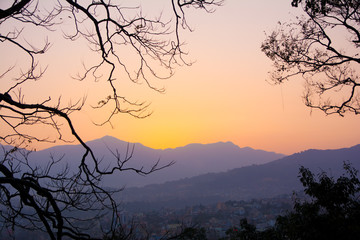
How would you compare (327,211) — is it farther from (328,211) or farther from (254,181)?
(254,181)

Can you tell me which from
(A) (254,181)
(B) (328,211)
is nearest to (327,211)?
(B) (328,211)

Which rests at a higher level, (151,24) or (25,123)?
(151,24)

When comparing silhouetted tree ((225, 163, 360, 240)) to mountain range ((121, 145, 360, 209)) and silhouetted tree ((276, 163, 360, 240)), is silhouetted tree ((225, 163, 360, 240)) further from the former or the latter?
mountain range ((121, 145, 360, 209))

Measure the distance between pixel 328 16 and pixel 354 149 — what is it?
11886cm

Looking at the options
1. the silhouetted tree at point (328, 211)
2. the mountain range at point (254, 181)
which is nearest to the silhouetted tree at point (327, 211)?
the silhouetted tree at point (328, 211)

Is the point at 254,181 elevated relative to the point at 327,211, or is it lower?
lower

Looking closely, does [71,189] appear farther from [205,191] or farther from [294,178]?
[294,178]

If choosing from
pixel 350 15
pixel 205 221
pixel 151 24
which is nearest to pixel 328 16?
pixel 350 15

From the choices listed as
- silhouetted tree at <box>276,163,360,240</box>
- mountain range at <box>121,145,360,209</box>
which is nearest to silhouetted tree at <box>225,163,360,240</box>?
silhouetted tree at <box>276,163,360,240</box>

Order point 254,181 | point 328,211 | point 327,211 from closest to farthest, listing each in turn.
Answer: point 328,211 < point 327,211 < point 254,181

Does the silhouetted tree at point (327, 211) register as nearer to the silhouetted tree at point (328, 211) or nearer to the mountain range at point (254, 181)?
the silhouetted tree at point (328, 211)

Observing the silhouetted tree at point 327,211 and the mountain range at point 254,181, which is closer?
the silhouetted tree at point 327,211

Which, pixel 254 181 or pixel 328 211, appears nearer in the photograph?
pixel 328 211

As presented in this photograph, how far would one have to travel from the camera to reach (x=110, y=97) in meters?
3.20
